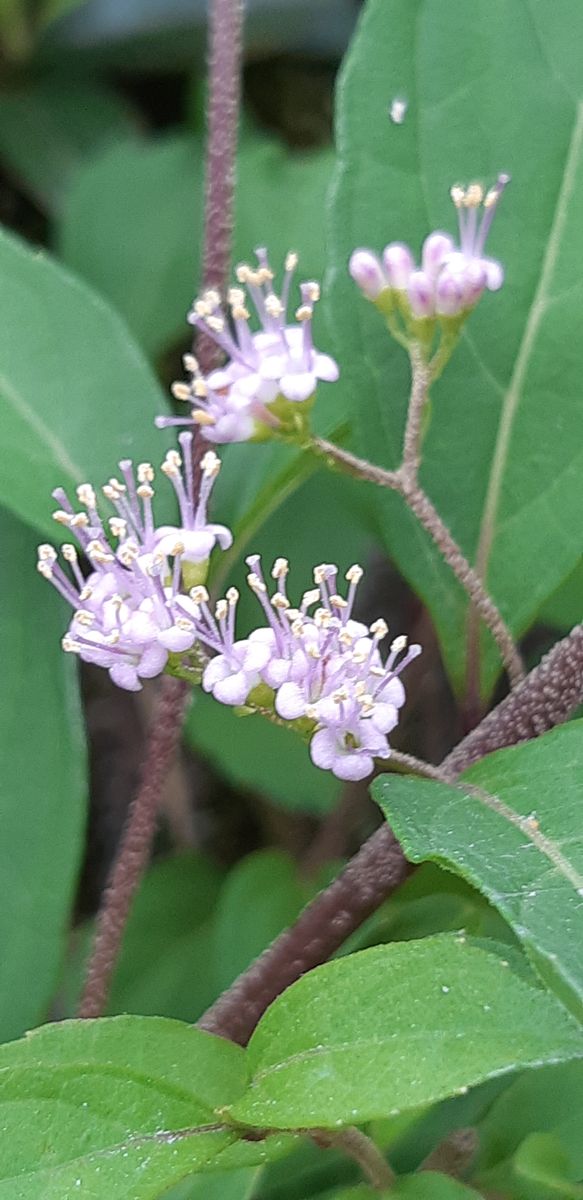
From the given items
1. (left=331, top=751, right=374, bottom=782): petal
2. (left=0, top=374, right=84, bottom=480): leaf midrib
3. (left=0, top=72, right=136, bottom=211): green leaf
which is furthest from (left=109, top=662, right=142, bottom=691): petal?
(left=0, top=72, right=136, bottom=211): green leaf

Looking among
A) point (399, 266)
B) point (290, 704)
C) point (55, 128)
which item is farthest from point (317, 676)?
point (55, 128)

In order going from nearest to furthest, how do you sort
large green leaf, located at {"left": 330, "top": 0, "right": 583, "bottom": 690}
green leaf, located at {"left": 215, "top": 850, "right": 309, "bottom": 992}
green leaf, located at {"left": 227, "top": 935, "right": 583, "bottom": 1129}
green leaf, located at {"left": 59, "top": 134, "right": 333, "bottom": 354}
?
green leaf, located at {"left": 227, "top": 935, "right": 583, "bottom": 1129} → large green leaf, located at {"left": 330, "top": 0, "right": 583, "bottom": 690} → green leaf, located at {"left": 215, "top": 850, "right": 309, "bottom": 992} → green leaf, located at {"left": 59, "top": 134, "right": 333, "bottom": 354}

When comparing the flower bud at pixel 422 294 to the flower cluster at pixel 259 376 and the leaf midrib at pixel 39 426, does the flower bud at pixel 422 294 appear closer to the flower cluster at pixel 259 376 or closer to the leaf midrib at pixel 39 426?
the flower cluster at pixel 259 376

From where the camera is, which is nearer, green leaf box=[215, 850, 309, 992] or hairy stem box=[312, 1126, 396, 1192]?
hairy stem box=[312, 1126, 396, 1192]

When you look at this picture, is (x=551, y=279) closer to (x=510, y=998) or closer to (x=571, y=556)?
(x=571, y=556)

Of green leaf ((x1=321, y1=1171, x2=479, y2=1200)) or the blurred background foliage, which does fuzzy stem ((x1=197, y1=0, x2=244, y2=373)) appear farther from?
green leaf ((x1=321, y1=1171, x2=479, y2=1200))

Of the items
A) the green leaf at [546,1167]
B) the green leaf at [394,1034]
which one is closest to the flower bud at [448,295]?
the green leaf at [394,1034]
